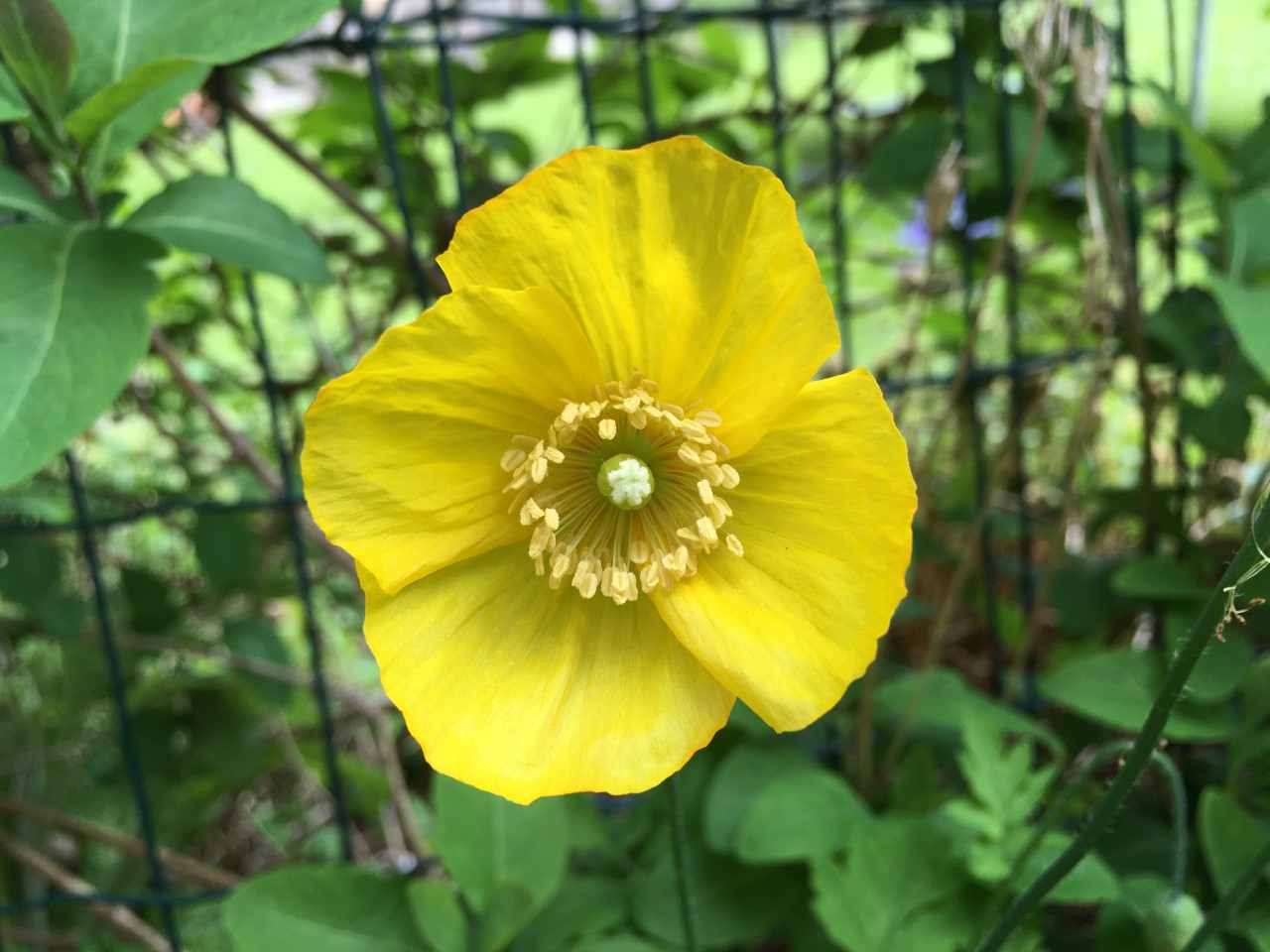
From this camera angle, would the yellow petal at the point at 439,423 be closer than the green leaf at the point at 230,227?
Yes

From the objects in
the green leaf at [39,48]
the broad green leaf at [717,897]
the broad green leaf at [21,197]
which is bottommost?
the broad green leaf at [717,897]

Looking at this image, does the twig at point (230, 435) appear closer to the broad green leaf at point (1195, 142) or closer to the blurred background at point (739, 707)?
the blurred background at point (739, 707)

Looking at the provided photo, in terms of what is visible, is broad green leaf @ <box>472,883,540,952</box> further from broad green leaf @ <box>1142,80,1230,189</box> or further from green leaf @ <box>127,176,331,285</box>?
broad green leaf @ <box>1142,80,1230,189</box>

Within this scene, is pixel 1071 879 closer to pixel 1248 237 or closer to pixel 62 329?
pixel 1248 237

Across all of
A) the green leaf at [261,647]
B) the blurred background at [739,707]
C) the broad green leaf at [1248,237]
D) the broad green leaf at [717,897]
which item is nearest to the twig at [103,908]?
the blurred background at [739,707]

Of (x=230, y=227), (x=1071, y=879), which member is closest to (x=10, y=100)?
(x=230, y=227)

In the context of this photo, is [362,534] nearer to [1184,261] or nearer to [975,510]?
[975,510]
